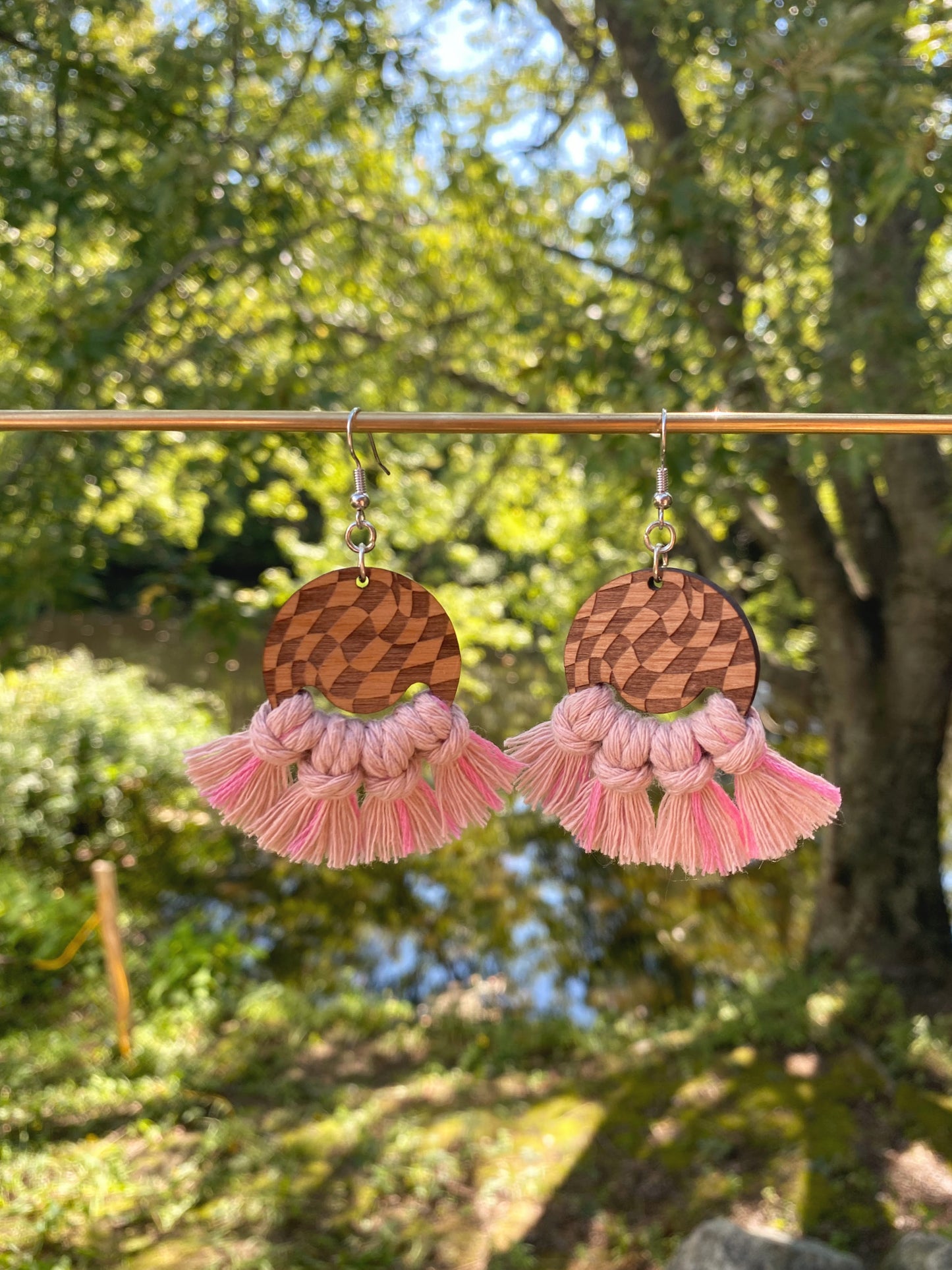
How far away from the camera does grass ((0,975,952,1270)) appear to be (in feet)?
9.63

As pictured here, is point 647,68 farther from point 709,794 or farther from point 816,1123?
point 816,1123

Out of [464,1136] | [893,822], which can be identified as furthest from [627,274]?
[464,1136]

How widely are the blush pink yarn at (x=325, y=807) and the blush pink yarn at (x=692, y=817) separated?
1.23 feet

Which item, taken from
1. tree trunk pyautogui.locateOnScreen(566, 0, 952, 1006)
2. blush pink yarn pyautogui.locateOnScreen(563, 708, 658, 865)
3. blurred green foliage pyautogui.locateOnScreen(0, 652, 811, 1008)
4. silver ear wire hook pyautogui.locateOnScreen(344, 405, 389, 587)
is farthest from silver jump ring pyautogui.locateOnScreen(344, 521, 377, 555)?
blurred green foliage pyautogui.locateOnScreen(0, 652, 811, 1008)

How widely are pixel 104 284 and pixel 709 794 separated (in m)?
2.48

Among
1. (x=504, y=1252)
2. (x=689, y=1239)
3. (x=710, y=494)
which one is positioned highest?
(x=710, y=494)

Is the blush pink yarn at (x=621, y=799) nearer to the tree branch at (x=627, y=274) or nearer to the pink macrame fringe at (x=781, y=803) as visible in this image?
the pink macrame fringe at (x=781, y=803)

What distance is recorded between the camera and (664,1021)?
4617mm

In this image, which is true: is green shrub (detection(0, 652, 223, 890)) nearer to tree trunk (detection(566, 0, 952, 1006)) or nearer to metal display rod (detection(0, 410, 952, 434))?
tree trunk (detection(566, 0, 952, 1006))

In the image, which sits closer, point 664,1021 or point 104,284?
point 104,284

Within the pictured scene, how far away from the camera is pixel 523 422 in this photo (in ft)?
3.56

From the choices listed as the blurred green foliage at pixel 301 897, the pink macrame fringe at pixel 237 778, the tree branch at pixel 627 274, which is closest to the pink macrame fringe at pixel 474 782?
the pink macrame fringe at pixel 237 778

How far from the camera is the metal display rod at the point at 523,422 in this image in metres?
1.08

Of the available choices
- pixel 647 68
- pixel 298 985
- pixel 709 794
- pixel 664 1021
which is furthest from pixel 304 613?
pixel 298 985
